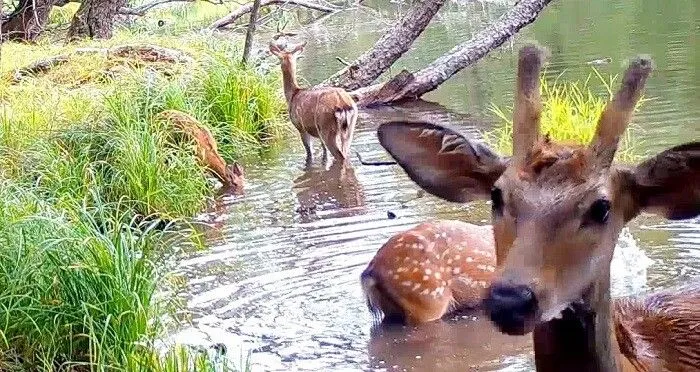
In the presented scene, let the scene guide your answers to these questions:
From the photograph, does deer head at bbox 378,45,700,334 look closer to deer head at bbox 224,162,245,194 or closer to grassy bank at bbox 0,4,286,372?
grassy bank at bbox 0,4,286,372

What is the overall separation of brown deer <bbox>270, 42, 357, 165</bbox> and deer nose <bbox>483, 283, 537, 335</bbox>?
9.05 m

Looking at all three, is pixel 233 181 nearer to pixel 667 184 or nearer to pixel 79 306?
pixel 79 306

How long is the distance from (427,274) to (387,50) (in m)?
10.2

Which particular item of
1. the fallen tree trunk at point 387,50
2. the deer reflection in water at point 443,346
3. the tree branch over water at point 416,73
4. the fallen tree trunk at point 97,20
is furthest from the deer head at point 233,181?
the fallen tree trunk at point 97,20

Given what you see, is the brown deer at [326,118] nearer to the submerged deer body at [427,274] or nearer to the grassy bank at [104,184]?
the grassy bank at [104,184]

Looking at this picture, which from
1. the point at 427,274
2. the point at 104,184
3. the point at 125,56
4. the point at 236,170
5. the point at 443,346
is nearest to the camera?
the point at 443,346

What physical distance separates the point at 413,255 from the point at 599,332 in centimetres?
314

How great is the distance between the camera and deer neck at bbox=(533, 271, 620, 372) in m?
3.58

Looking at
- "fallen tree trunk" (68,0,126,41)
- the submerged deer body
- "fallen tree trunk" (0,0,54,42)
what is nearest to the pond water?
the submerged deer body

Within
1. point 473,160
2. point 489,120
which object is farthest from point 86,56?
point 473,160

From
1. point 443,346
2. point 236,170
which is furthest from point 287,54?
point 443,346

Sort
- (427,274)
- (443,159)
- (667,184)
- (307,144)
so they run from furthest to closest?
(307,144)
(427,274)
(443,159)
(667,184)

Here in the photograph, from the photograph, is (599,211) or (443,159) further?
(443,159)

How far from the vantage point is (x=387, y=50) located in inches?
652
